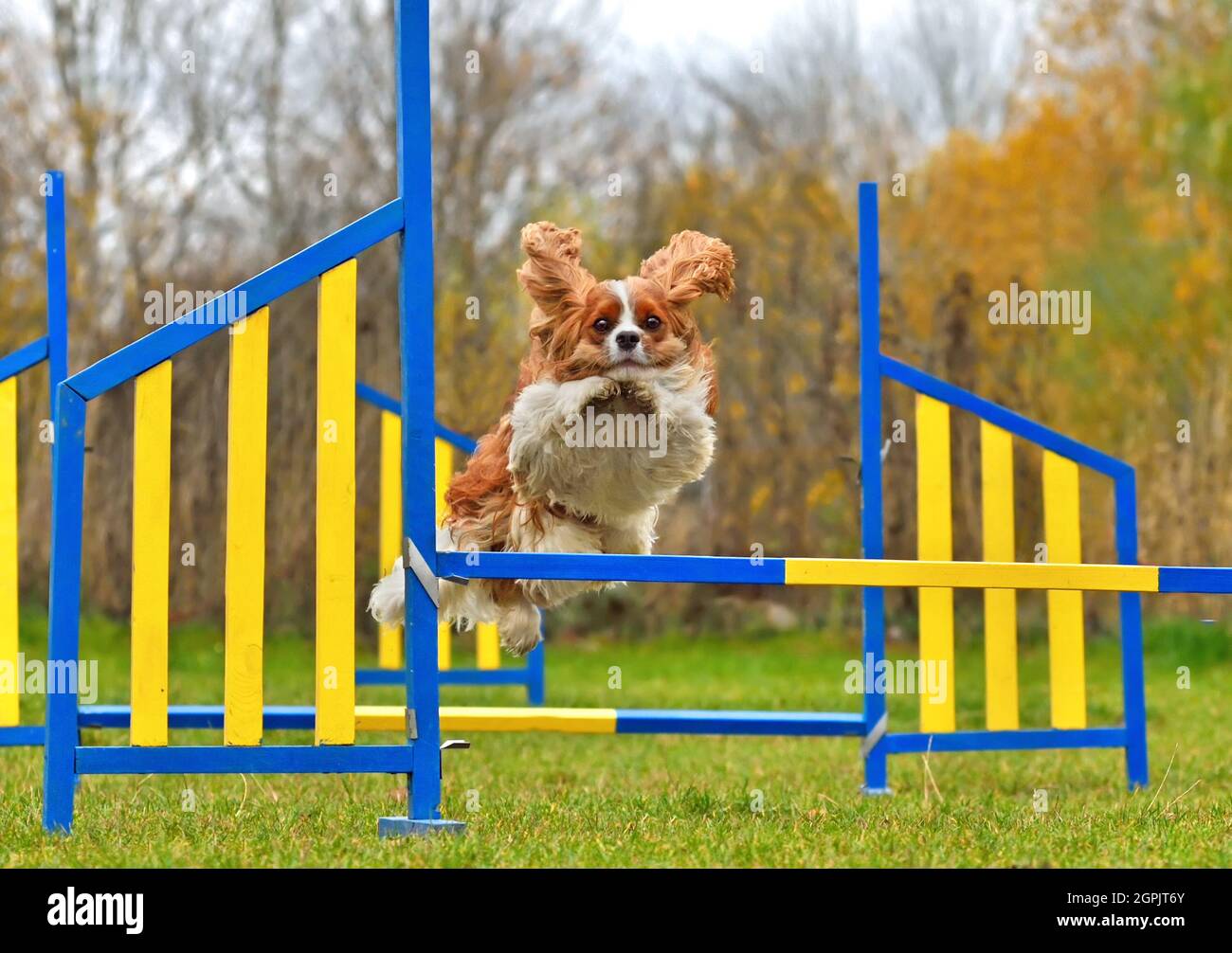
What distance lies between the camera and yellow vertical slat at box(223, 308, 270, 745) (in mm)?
3496

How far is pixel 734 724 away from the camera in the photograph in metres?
4.97

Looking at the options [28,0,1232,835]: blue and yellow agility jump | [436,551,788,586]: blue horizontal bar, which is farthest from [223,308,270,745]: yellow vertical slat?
[436,551,788,586]: blue horizontal bar

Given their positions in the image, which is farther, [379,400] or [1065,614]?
[379,400]

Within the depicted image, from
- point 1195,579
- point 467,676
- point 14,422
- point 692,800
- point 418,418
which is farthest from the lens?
point 467,676

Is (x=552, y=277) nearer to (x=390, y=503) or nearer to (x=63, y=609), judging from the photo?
(x=63, y=609)

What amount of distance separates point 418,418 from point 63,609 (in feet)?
2.89

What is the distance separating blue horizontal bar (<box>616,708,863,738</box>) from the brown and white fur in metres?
1.05

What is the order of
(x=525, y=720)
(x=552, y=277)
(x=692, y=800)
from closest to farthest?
(x=552, y=277)
(x=692, y=800)
(x=525, y=720)

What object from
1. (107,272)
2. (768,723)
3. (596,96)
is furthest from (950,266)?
(768,723)

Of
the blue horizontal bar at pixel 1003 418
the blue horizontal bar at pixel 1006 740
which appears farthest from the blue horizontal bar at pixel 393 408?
the blue horizontal bar at pixel 1006 740

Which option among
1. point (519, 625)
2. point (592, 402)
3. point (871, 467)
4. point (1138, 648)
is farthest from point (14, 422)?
point (1138, 648)

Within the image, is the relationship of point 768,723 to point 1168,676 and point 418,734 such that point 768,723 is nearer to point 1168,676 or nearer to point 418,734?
point 418,734

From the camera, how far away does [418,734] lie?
3498mm

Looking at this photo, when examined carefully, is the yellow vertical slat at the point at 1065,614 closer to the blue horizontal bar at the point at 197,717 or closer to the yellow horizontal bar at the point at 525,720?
the yellow horizontal bar at the point at 525,720
